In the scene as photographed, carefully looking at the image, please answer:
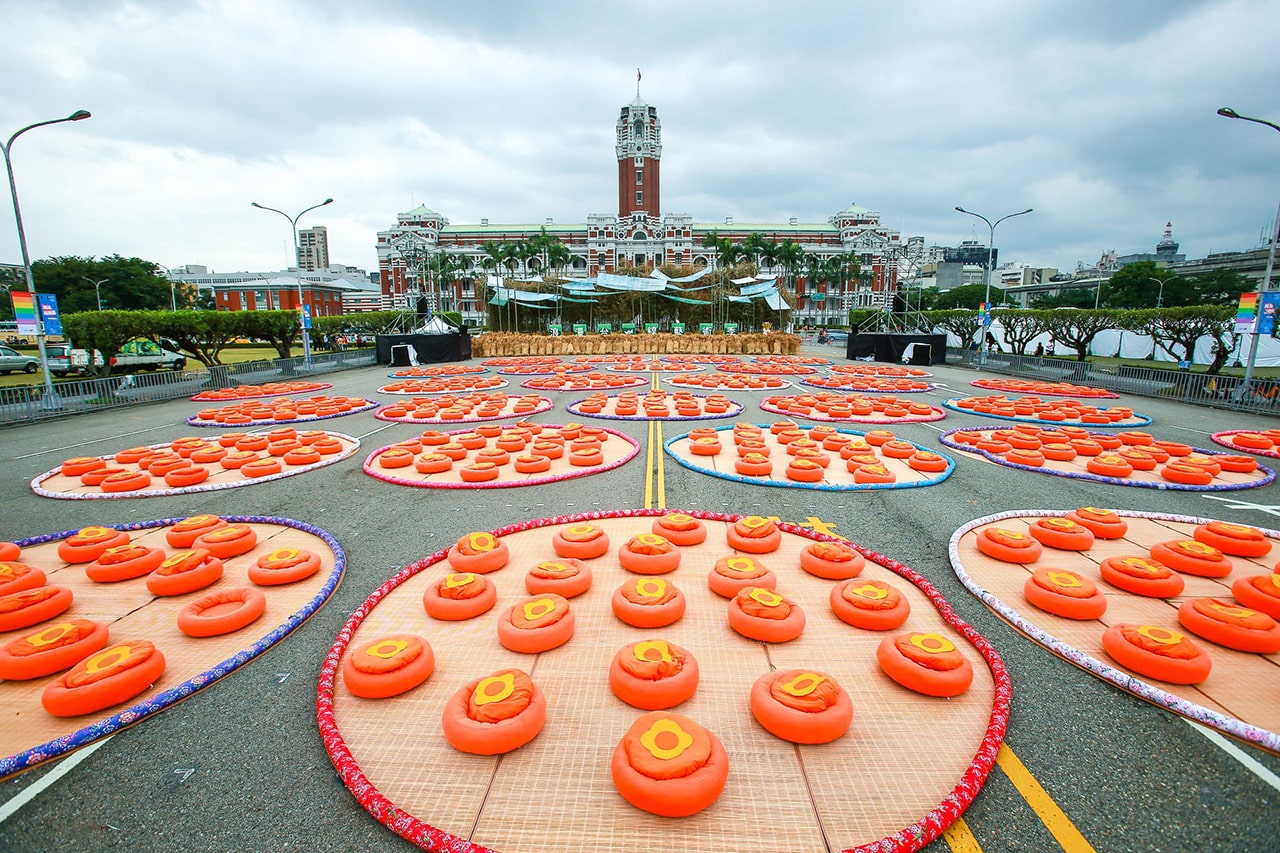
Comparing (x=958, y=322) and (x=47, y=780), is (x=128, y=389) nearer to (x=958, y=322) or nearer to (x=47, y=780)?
(x=47, y=780)

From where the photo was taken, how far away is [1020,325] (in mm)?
42469

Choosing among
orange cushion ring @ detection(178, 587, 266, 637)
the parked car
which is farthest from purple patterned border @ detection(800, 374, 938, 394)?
the parked car

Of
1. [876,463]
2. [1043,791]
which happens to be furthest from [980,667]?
[876,463]

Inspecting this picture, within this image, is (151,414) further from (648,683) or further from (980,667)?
(980,667)

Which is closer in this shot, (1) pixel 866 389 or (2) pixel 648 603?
(2) pixel 648 603

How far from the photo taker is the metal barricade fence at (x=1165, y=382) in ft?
63.8

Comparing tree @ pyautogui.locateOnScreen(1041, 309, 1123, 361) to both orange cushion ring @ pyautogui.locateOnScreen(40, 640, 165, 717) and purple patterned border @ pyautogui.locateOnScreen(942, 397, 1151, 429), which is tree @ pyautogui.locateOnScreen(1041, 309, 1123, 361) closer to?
purple patterned border @ pyautogui.locateOnScreen(942, 397, 1151, 429)

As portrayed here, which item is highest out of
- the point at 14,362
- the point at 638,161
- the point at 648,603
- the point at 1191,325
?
the point at 638,161

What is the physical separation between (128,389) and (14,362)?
1954 centimetres

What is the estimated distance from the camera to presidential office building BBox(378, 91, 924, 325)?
111938 millimetres

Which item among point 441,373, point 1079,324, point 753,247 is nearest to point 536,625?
point 441,373

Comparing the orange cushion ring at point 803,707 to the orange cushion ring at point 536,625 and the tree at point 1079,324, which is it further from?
the tree at point 1079,324

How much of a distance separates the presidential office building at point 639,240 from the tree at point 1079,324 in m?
70.8

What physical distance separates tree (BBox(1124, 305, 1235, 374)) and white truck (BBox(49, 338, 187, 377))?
53.5 meters
